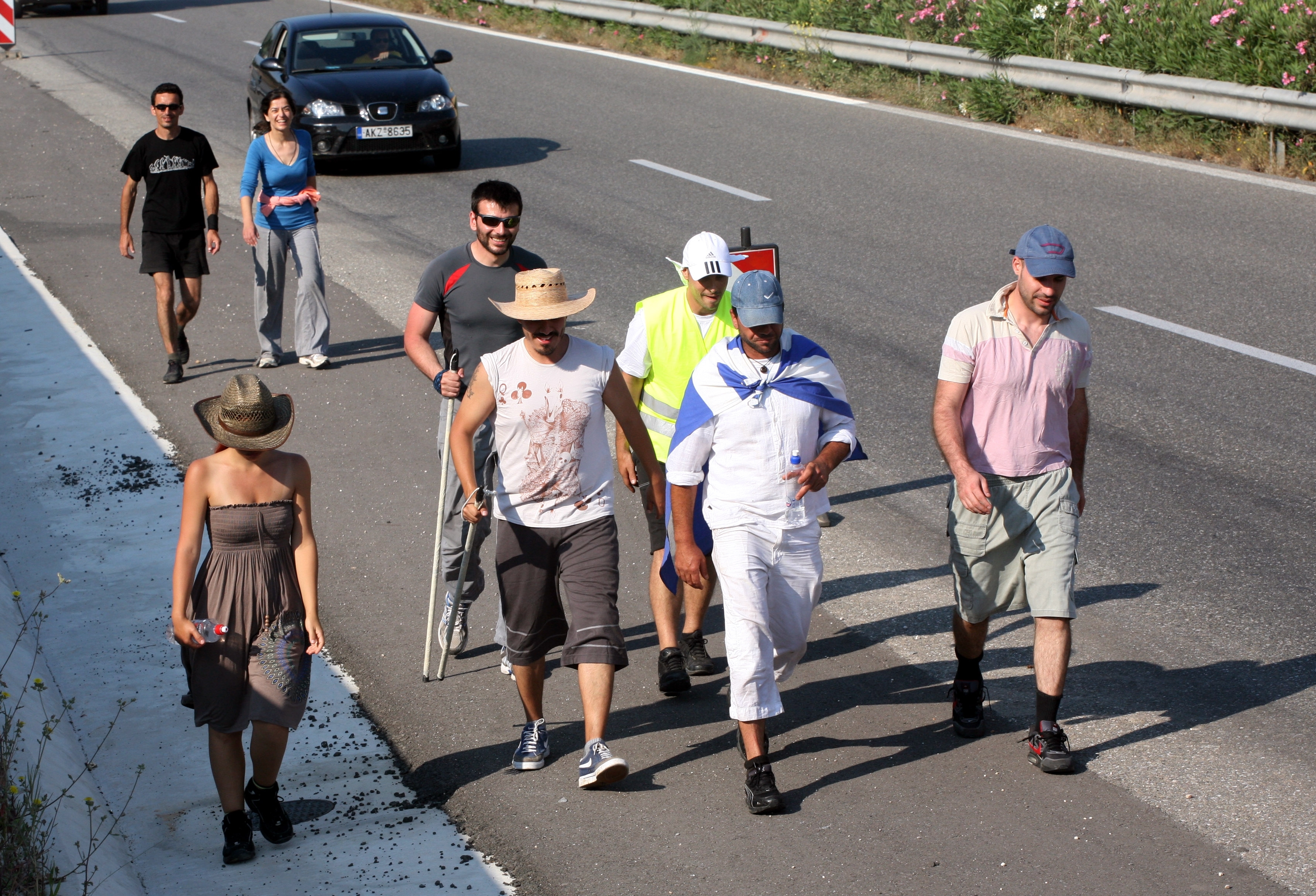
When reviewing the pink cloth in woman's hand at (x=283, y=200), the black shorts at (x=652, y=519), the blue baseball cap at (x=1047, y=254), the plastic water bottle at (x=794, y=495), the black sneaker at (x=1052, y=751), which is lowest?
the black sneaker at (x=1052, y=751)

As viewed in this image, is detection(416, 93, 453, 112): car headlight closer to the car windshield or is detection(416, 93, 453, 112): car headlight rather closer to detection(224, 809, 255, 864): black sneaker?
the car windshield

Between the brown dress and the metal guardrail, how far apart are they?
40.6 feet

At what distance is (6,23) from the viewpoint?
1459 cm

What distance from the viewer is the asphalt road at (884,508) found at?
505 centimetres

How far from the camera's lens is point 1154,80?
15945mm

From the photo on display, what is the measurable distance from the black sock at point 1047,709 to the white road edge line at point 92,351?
5.57 meters

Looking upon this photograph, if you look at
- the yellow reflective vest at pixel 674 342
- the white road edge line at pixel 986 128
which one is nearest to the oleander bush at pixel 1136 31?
the white road edge line at pixel 986 128

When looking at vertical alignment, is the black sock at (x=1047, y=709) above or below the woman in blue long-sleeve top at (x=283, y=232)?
below

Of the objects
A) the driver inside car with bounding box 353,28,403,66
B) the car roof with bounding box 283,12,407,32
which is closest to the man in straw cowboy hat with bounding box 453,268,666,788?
the driver inside car with bounding box 353,28,403,66

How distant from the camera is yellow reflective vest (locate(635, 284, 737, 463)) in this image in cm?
618

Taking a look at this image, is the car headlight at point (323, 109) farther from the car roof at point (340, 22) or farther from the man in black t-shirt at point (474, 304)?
the man in black t-shirt at point (474, 304)

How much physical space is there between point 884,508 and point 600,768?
3.31 meters

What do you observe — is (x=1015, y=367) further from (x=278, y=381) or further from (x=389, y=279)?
(x=389, y=279)

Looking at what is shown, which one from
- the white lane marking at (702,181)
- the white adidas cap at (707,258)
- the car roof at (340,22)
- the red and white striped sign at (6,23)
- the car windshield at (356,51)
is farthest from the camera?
the car roof at (340,22)
